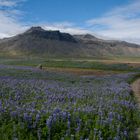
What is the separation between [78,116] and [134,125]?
9.38ft

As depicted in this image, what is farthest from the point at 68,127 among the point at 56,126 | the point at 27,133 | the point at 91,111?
the point at 91,111

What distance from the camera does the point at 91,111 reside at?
9.91 metres

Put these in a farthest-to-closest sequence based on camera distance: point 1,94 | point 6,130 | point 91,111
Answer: point 1,94
point 91,111
point 6,130

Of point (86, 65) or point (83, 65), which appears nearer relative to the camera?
point (83, 65)

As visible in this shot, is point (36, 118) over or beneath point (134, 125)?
over

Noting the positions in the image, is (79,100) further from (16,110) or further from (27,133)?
(27,133)

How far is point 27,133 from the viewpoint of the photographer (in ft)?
24.9

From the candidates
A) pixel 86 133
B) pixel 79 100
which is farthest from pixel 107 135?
pixel 79 100

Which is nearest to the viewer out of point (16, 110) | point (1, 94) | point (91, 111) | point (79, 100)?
point (16, 110)

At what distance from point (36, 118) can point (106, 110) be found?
3318 mm

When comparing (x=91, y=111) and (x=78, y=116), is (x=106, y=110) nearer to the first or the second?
(x=91, y=111)

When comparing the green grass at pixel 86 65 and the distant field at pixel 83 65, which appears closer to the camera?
the distant field at pixel 83 65

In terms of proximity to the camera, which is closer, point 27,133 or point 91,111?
point 27,133

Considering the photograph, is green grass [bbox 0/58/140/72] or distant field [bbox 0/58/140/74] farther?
green grass [bbox 0/58/140/72]
